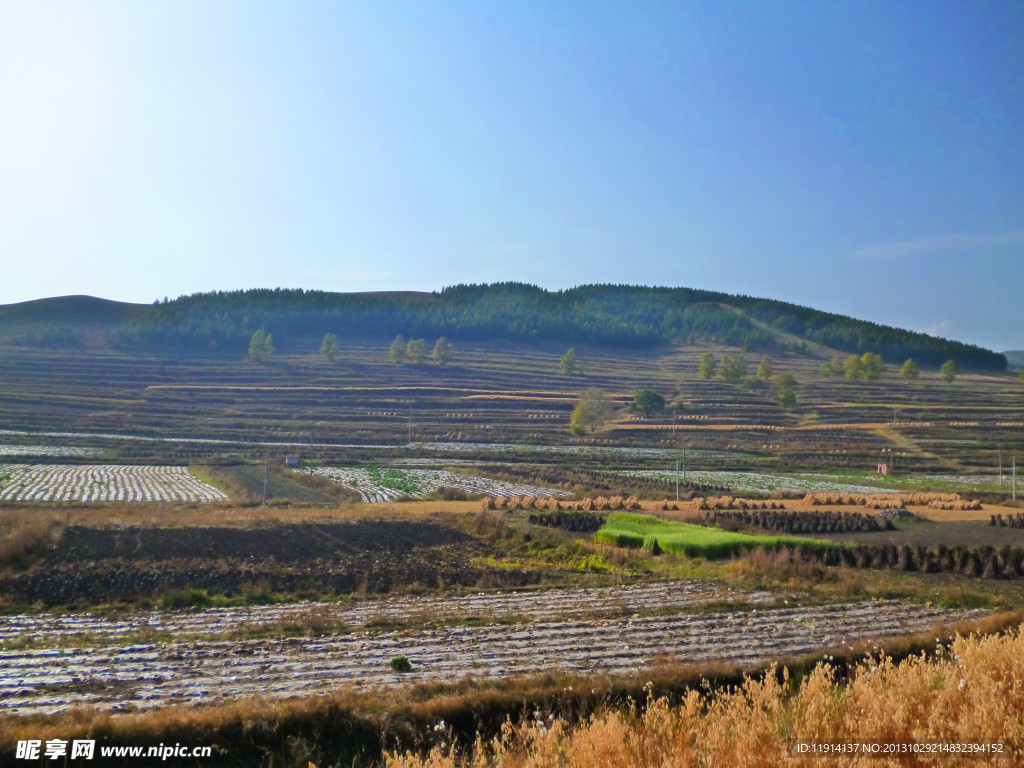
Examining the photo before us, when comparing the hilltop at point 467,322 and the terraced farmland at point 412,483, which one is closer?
the terraced farmland at point 412,483

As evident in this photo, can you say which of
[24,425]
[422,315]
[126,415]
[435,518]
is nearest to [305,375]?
[126,415]

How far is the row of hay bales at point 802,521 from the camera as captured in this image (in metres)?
28.7

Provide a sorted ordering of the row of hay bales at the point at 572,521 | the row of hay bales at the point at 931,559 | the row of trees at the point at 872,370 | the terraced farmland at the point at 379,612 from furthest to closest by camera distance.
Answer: the row of trees at the point at 872,370 → the row of hay bales at the point at 572,521 → the row of hay bales at the point at 931,559 → the terraced farmland at the point at 379,612

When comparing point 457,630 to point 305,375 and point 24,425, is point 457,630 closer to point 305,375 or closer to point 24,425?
point 24,425

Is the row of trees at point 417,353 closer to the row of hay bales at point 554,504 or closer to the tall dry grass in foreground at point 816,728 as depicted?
the row of hay bales at point 554,504

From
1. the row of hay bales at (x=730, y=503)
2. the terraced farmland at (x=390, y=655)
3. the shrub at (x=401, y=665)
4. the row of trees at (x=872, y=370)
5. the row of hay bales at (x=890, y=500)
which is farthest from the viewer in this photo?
the row of trees at (x=872, y=370)

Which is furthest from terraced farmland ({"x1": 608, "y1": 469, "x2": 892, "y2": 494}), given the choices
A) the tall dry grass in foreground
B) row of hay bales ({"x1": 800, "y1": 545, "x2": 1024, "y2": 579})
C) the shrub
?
the tall dry grass in foreground

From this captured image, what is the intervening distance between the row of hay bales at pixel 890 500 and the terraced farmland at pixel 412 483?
43.7ft

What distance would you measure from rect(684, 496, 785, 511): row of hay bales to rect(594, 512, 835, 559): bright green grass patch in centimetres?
782

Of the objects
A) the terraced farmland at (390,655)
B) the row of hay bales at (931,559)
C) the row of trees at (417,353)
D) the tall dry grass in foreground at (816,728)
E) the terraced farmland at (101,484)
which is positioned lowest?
the terraced farmland at (101,484)

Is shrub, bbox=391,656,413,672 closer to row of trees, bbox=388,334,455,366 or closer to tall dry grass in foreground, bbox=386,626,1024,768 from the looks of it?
tall dry grass in foreground, bbox=386,626,1024,768

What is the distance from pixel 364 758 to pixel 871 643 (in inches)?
284

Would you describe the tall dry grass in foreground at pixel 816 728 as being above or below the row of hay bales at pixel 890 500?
above

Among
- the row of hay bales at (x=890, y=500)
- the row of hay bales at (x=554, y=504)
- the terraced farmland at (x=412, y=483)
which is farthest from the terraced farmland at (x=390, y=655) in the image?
the row of hay bales at (x=890, y=500)
